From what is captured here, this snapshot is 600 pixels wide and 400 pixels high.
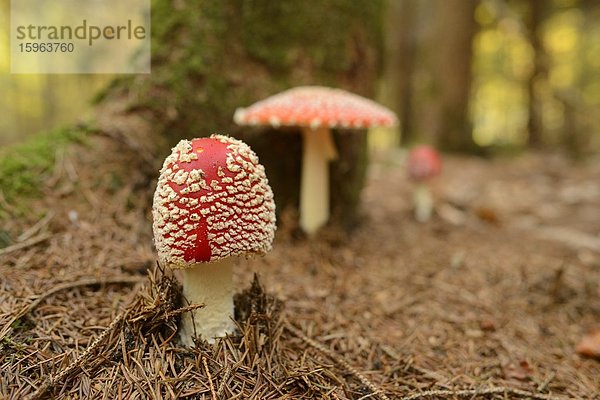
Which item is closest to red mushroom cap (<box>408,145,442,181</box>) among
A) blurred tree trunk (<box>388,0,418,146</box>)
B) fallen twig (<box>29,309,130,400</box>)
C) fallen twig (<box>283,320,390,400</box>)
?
fallen twig (<box>283,320,390,400</box>)

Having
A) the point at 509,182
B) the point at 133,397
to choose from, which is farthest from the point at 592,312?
the point at 509,182

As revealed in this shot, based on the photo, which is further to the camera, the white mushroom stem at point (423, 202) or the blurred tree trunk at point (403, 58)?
the blurred tree trunk at point (403, 58)

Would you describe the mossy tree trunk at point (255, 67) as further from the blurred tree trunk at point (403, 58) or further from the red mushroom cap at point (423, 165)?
the blurred tree trunk at point (403, 58)

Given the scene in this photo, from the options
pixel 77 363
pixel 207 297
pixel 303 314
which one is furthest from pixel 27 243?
pixel 303 314

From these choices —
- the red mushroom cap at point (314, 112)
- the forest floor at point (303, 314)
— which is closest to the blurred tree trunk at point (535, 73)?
the forest floor at point (303, 314)

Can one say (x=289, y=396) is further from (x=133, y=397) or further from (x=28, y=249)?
(x=28, y=249)

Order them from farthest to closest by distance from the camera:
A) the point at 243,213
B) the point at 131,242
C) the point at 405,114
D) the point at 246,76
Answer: the point at 405,114, the point at 246,76, the point at 131,242, the point at 243,213
